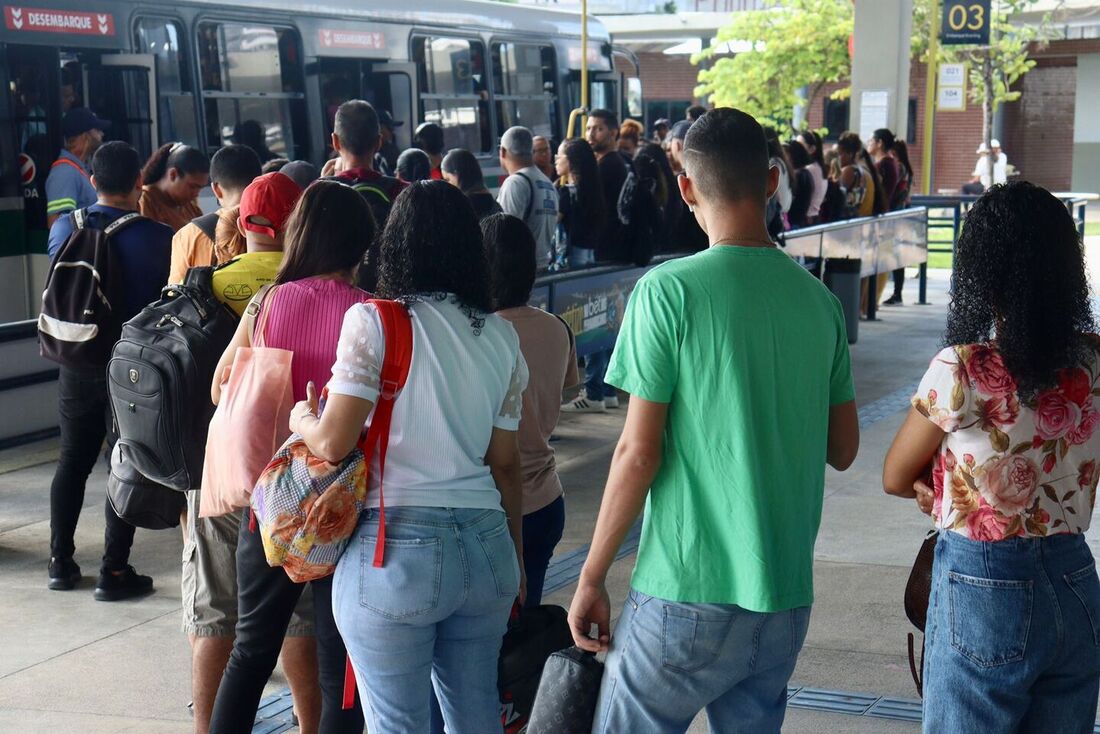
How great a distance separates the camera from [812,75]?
36656 millimetres

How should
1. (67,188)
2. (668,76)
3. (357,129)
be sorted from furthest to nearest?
(668,76) < (67,188) < (357,129)

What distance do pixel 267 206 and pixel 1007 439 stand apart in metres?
2.22

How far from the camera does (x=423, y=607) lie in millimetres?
2959

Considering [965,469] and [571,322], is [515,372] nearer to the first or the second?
[965,469]

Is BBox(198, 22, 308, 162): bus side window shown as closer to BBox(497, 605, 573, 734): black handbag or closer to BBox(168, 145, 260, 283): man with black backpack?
BBox(168, 145, 260, 283): man with black backpack

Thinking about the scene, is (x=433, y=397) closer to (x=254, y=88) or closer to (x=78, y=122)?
(x=78, y=122)

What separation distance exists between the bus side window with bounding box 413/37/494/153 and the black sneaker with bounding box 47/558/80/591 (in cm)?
962

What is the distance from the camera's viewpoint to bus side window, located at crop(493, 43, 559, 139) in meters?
16.8

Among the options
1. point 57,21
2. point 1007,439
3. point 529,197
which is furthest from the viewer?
point 57,21

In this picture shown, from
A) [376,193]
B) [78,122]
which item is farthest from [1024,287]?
[78,122]

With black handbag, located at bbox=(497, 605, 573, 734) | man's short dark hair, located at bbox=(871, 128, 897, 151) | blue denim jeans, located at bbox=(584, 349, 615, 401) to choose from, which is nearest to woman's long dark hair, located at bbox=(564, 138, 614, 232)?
blue denim jeans, located at bbox=(584, 349, 615, 401)

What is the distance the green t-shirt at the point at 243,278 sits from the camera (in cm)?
404

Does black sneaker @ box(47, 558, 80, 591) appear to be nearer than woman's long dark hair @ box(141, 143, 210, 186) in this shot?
Yes

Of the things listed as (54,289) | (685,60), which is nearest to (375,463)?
(54,289)
